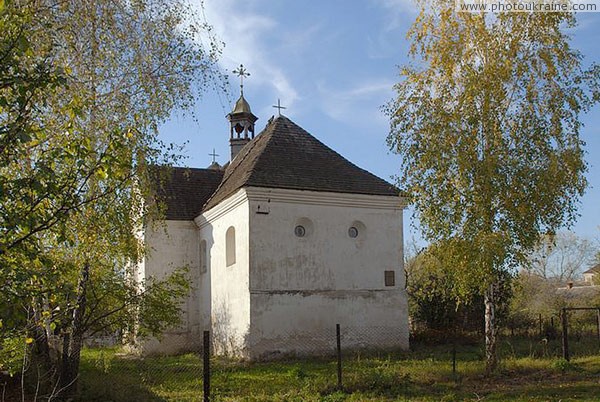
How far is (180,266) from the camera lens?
2241 centimetres

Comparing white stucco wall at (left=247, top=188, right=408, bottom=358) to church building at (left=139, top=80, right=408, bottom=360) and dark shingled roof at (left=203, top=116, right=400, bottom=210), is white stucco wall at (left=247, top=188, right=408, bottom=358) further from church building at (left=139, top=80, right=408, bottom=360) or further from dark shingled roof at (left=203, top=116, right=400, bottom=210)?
dark shingled roof at (left=203, top=116, right=400, bottom=210)

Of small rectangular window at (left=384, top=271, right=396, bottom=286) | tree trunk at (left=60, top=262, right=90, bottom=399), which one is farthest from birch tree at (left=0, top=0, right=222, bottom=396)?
small rectangular window at (left=384, top=271, right=396, bottom=286)

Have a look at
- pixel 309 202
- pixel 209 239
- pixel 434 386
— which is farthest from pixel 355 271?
pixel 434 386

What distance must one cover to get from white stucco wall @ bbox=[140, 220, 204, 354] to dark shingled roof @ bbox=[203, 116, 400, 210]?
1736 mm

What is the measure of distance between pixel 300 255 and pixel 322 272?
2.96ft

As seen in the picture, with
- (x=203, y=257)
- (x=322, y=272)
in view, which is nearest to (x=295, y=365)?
(x=322, y=272)

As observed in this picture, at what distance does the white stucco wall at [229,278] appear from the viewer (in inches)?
703

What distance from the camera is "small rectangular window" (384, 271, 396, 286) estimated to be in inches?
771

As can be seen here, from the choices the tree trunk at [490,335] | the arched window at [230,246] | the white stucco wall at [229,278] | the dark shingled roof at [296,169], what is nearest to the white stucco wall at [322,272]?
the dark shingled roof at [296,169]

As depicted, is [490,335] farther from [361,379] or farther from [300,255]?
[300,255]

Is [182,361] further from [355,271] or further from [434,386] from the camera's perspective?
[434,386]

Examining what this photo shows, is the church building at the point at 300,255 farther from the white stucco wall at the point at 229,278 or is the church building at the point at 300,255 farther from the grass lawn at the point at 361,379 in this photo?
the grass lawn at the point at 361,379

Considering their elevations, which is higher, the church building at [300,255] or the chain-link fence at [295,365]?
the church building at [300,255]

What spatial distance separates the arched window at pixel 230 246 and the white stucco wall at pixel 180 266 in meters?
2.49
